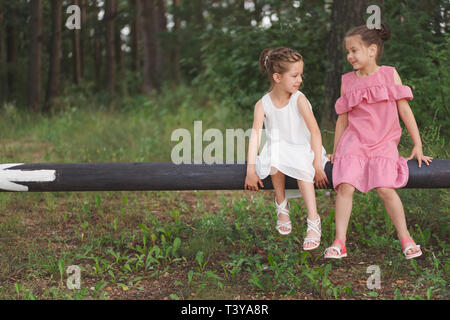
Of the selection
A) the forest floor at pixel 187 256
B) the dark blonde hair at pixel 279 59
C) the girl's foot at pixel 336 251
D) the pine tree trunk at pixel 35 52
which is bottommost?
the forest floor at pixel 187 256

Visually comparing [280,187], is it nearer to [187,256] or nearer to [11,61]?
[187,256]

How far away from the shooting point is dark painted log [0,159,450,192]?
348 cm

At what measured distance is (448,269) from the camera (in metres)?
3.55

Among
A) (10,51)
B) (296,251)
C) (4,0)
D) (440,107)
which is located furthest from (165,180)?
(10,51)

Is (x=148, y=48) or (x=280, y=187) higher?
(x=148, y=48)

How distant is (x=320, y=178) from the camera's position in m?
3.38

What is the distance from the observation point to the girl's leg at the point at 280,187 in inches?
136

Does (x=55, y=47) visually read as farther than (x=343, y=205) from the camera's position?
Yes

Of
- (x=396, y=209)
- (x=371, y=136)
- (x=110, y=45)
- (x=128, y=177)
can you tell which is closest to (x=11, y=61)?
(x=110, y=45)

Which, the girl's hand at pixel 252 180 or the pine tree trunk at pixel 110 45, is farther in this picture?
the pine tree trunk at pixel 110 45

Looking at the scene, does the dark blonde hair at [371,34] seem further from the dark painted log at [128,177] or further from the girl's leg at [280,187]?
the girl's leg at [280,187]

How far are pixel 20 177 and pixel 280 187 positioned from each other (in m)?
1.78

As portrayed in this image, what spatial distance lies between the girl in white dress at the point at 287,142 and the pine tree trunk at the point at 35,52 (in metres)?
8.37

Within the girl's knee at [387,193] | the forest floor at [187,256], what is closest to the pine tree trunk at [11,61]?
the forest floor at [187,256]
